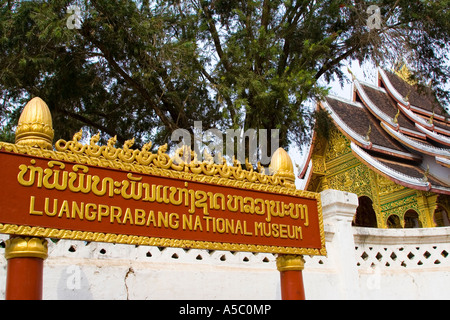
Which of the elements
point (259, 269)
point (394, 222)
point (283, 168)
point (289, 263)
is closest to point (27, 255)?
point (289, 263)

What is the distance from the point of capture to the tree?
7.84 metres

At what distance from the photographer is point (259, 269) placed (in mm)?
5160

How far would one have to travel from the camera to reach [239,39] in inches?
371

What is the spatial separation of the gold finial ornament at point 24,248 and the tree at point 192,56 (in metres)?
4.71

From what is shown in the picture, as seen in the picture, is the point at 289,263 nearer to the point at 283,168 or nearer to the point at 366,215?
the point at 283,168

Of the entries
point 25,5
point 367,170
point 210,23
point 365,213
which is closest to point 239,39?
point 210,23

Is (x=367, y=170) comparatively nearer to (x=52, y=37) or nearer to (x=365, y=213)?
(x=365, y=213)

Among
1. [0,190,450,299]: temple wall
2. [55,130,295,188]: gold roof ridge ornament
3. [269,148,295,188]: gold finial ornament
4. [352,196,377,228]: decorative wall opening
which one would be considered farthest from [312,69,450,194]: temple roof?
[55,130,295,188]: gold roof ridge ornament

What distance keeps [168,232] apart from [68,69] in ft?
21.4

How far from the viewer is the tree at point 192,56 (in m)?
7.84

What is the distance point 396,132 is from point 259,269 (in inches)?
457

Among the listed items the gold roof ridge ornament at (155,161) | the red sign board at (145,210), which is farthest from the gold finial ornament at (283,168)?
the red sign board at (145,210)

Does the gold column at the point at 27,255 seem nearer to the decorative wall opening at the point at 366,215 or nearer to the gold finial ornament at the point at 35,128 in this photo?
the gold finial ornament at the point at 35,128

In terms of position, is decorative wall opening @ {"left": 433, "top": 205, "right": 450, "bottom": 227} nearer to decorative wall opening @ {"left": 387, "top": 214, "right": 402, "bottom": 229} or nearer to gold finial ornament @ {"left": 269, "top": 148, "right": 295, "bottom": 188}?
decorative wall opening @ {"left": 387, "top": 214, "right": 402, "bottom": 229}
